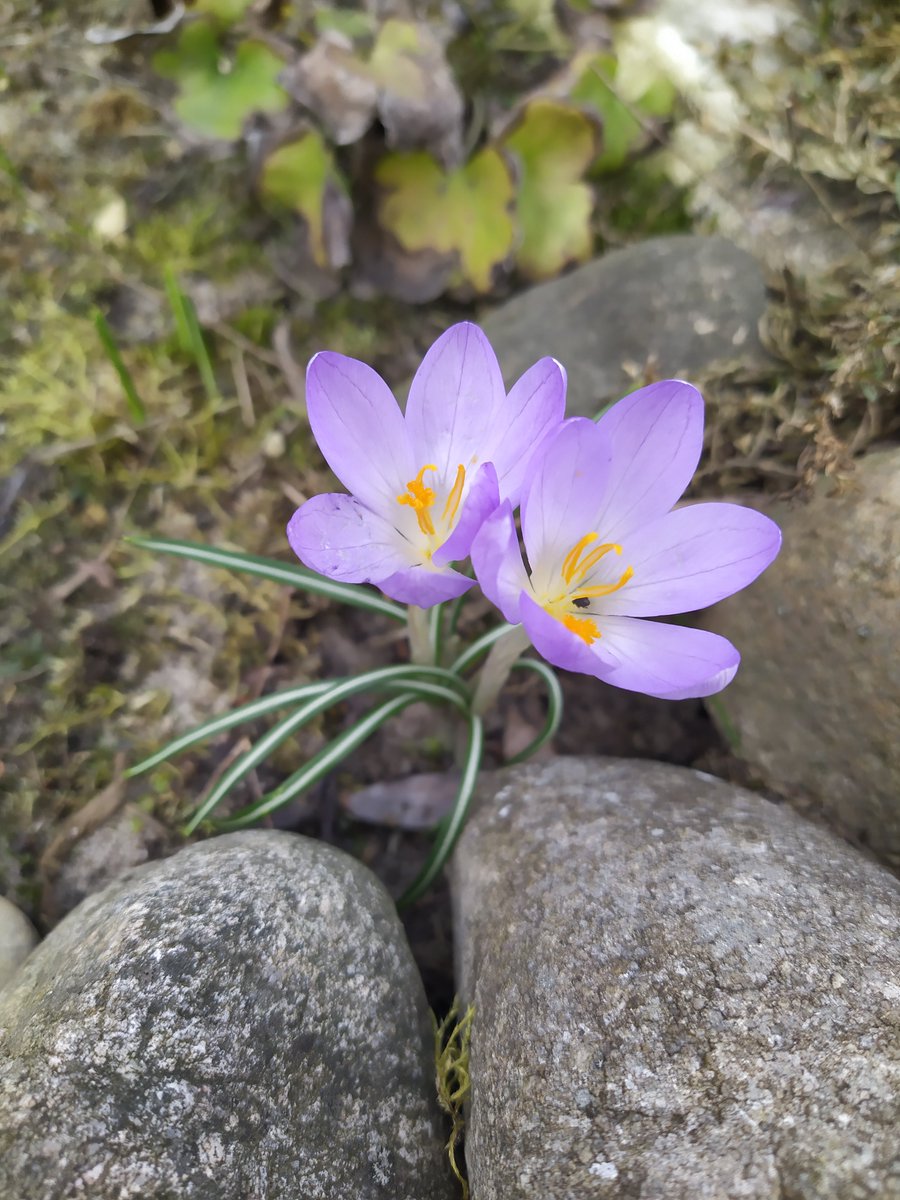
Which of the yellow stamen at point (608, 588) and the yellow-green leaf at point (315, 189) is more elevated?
the yellow-green leaf at point (315, 189)

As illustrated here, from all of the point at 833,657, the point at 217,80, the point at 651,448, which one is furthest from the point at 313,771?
the point at 217,80

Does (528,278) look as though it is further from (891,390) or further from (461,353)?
(461,353)

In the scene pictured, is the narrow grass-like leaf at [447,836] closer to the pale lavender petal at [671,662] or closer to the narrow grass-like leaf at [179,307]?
the pale lavender petal at [671,662]

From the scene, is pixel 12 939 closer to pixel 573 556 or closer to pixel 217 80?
pixel 573 556

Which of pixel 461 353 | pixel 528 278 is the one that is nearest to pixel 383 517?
pixel 461 353

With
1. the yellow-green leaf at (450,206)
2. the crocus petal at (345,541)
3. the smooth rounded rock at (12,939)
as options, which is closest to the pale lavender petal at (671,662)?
the crocus petal at (345,541)

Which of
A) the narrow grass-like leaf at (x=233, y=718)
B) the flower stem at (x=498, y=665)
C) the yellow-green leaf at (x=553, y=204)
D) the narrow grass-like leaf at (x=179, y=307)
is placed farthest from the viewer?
the yellow-green leaf at (x=553, y=204)

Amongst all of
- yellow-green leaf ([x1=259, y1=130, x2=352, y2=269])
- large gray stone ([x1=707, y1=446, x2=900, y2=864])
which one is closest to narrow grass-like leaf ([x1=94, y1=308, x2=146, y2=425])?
yellow-green leaf ([x1=259, y1=130, x2=352, y2=269])
